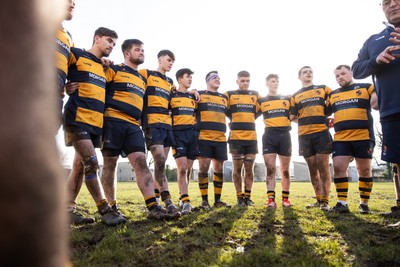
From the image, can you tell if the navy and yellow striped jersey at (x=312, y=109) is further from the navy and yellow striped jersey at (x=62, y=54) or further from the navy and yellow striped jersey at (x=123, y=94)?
the navy and yellow striped jersey at (x=62, y=54)

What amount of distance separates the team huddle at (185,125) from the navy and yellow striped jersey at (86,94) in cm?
2

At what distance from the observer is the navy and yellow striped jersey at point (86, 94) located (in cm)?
445

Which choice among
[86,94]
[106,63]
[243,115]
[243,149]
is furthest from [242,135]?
[86,94]

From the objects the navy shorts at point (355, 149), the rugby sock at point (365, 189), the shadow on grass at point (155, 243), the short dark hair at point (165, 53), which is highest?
the short dark hair at point (165, 53)

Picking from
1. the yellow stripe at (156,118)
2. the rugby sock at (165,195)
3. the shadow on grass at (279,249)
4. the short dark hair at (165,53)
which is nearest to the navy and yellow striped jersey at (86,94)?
the yellow stripe at (156,118)

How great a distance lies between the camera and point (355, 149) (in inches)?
254

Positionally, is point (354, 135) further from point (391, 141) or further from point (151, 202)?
point (151, 202)

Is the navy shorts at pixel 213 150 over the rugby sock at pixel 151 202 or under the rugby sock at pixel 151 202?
over

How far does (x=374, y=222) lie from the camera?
4867mm

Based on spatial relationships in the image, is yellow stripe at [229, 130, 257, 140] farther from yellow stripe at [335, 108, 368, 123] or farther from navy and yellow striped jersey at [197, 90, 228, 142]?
yellow stripe at [335, 108, 368, 123]

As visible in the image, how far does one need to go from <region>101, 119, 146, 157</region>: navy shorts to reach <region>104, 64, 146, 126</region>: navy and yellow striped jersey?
121 mm

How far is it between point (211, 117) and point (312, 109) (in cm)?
257

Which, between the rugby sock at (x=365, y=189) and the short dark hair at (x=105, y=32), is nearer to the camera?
the short dark hair at (x=105, y=32)

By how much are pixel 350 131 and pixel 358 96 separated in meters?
0.86
